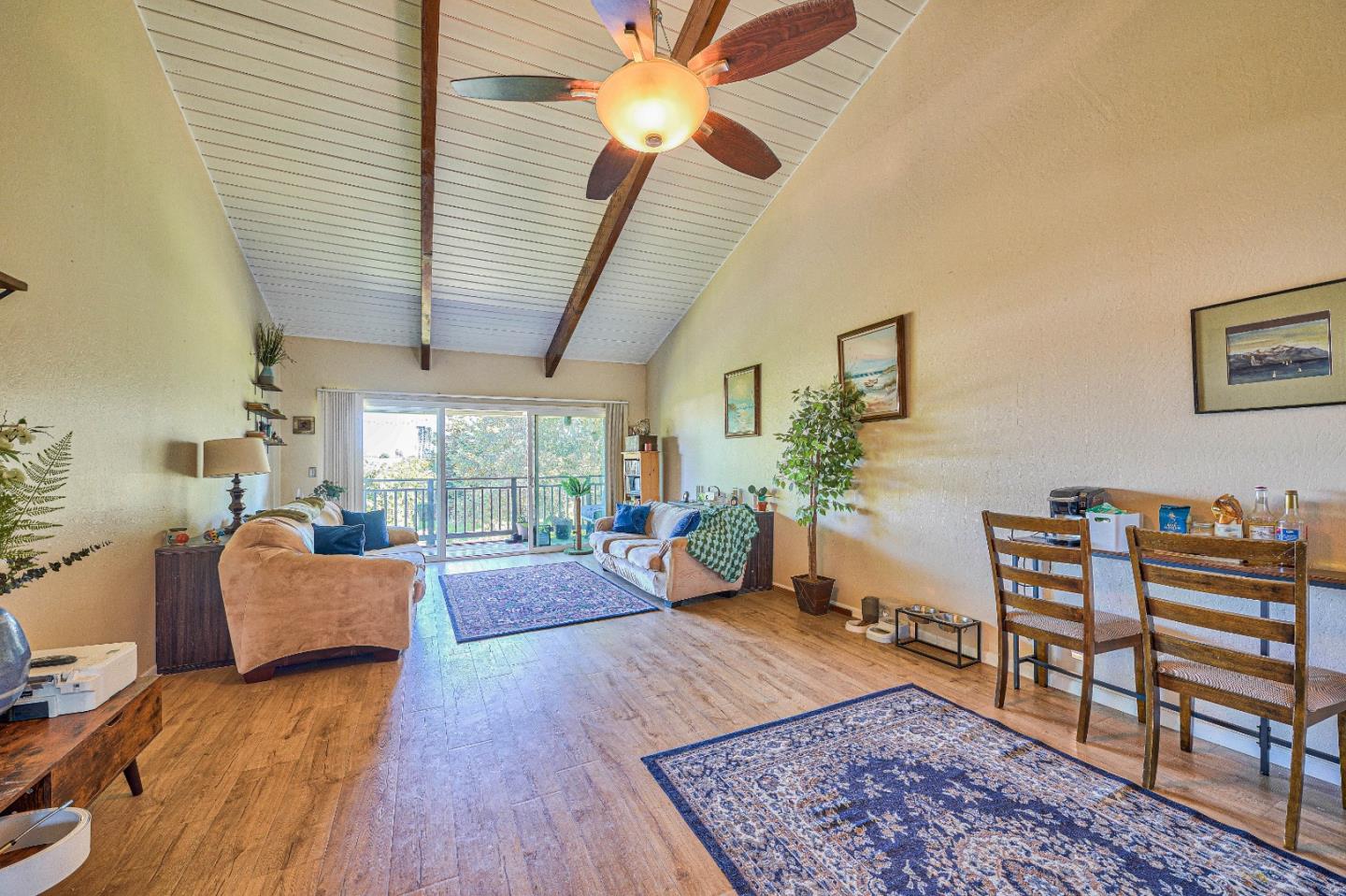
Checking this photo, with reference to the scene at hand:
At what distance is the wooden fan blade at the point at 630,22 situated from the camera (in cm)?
198

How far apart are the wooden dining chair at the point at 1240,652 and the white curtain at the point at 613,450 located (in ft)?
20.0

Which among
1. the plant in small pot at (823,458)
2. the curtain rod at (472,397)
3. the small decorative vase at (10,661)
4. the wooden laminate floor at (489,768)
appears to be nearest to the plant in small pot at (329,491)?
the curtain rod at (472,397)

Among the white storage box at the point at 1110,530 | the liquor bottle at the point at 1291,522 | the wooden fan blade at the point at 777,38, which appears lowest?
the white storage box at the point at 1110,530

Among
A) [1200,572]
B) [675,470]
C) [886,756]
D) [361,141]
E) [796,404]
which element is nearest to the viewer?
[1200,572]

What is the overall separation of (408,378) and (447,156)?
317 cm

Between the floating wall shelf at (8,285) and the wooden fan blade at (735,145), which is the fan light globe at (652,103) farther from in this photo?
the floating wall shelf at (8,285)

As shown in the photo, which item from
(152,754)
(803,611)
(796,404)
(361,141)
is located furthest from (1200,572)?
(361,141)

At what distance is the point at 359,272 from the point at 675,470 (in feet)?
13.3

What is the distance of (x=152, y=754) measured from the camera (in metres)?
2.27

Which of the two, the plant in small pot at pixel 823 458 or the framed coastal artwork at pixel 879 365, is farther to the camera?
the plant in small pot at pixel 823 458

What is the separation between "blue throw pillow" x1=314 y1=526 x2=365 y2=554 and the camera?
3619 millimetres

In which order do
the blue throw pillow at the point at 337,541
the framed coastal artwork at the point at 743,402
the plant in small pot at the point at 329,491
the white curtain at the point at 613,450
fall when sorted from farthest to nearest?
the white curtain at the point at 613,450
the plant in small pot at the point at 329,491
the framed coastal artwork at the point at 743,402
the blue throw pillow at the point at 337,541

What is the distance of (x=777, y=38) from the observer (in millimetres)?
2094

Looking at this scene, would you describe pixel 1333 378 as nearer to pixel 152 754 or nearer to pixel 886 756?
pixel 886 756
